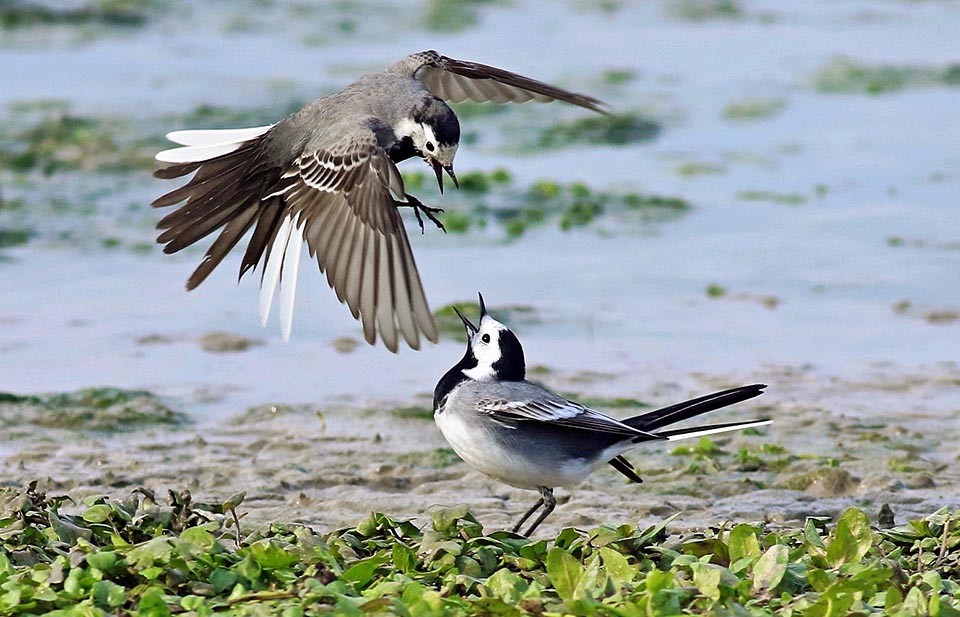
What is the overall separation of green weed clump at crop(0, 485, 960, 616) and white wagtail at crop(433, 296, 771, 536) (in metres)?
0.36

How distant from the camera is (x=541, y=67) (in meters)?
17.5

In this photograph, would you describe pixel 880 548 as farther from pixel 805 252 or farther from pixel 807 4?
pixel 807 4

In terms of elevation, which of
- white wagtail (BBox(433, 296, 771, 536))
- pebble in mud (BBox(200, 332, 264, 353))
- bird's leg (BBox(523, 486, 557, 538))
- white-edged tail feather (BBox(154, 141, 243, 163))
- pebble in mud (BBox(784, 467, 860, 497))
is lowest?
pebble in mud (BBox(784, 467, 860, 497))

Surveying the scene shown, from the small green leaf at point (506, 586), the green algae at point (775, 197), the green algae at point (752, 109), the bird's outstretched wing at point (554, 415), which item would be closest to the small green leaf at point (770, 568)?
the small green leaf at point (506, 586)

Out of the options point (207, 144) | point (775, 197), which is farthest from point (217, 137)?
point (775, 197)

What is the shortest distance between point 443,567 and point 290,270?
1812mm

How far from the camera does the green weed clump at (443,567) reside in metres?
5.31

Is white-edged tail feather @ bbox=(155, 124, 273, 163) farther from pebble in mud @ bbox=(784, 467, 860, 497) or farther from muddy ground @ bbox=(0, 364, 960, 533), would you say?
pebble in mud @ bbox=(784, 467, 860, 497)

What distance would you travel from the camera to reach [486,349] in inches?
280

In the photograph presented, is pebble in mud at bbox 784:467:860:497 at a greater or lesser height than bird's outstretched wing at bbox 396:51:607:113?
lesser

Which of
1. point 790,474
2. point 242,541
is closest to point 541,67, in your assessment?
point 790,474

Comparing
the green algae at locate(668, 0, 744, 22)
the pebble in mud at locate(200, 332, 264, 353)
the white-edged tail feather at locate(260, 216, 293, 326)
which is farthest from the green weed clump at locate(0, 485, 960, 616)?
the green algae at locate(668, 0, 744, 22)

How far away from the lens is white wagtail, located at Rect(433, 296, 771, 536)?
6.62 m

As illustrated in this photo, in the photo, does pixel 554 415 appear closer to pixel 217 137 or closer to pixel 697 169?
pixel 217 137
